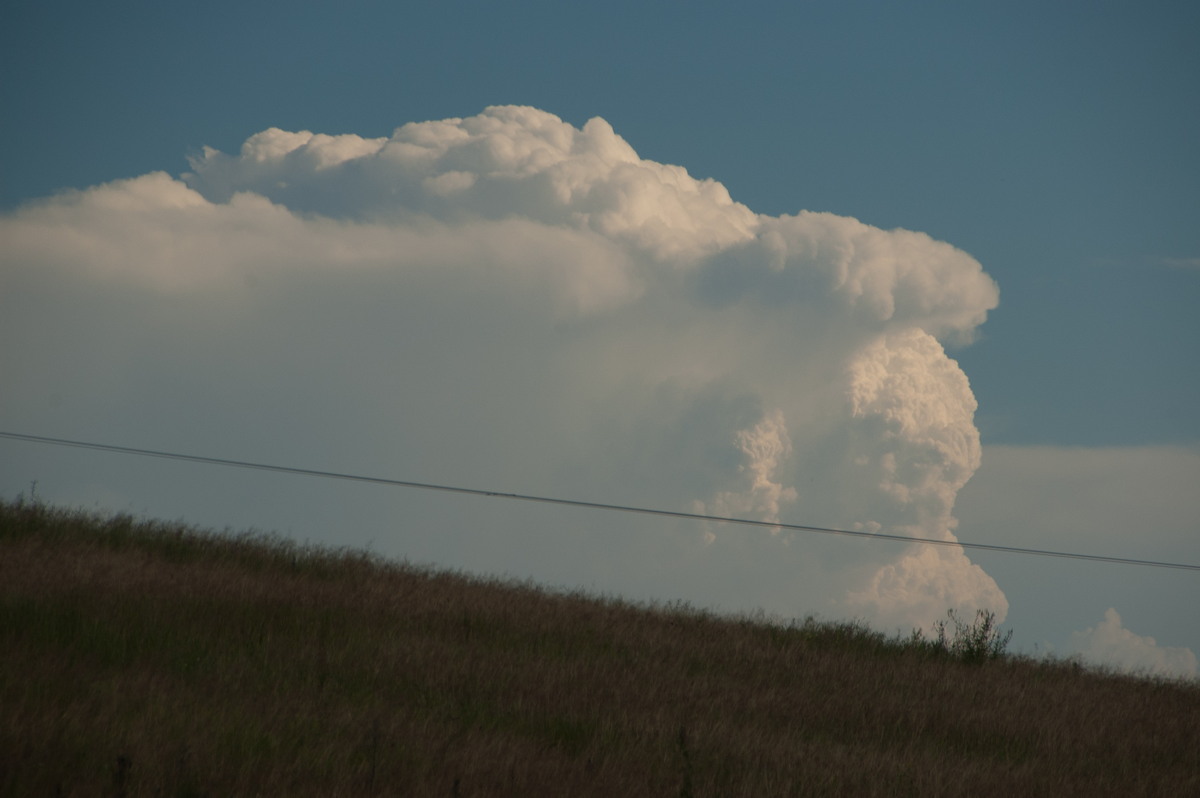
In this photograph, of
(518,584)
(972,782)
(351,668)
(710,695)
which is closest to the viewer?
(972,782)

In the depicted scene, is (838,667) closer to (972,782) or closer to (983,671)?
(983,671)

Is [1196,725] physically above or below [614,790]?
above

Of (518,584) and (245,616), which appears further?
(518,584)

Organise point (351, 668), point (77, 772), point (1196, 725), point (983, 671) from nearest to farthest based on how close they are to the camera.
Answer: point (77, 772) → point (351, 668) → point (1196, 725) → point (983, 671)

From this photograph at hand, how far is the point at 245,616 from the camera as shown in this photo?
9.17 meters

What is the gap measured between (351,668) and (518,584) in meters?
6.63

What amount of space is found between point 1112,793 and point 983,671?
4907mm

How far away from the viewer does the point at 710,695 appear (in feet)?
30.0

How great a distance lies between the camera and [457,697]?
7844 mm

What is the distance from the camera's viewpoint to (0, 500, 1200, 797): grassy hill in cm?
590

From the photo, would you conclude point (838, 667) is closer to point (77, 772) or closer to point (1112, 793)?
point (1112, 793)

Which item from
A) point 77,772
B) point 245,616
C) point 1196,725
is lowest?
point 77,772

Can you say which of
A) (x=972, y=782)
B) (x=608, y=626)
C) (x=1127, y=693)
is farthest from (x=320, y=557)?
(x=1127, y=693)

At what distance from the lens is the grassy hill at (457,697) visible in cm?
590
